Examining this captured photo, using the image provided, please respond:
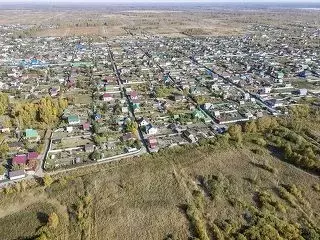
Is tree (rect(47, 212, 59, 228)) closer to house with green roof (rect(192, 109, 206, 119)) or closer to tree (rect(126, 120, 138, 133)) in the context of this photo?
tree (rect(126, 120, 138, 133))

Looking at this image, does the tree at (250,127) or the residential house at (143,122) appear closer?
the tree at (250,127)

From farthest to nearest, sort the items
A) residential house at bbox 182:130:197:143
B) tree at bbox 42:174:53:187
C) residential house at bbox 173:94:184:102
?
residential house at bbox 173:94:184:102 → residential house at bbox 182:130:197:143 → tree at bbox 42:174:53:187

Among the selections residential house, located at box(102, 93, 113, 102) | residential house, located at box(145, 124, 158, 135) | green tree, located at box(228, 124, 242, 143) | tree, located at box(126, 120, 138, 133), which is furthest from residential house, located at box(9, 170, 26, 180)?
green tree, located at box(228, 124, 242, 143)

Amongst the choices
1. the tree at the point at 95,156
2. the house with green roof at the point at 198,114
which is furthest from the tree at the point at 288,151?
the tree at the point at 95,156

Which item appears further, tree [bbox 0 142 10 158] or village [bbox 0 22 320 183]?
village [bbox 0 22 320 183]

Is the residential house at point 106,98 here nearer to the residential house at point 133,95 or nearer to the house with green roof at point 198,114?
the residential house at point 133,95

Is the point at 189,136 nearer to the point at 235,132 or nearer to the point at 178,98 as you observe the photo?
the point at 235,132

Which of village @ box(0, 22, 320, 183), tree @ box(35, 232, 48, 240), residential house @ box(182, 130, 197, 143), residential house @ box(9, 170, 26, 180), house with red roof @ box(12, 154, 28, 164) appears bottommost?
village @ box(0, 22, 320, 183)

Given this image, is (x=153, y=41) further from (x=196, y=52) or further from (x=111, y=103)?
(x=111, y=103)
